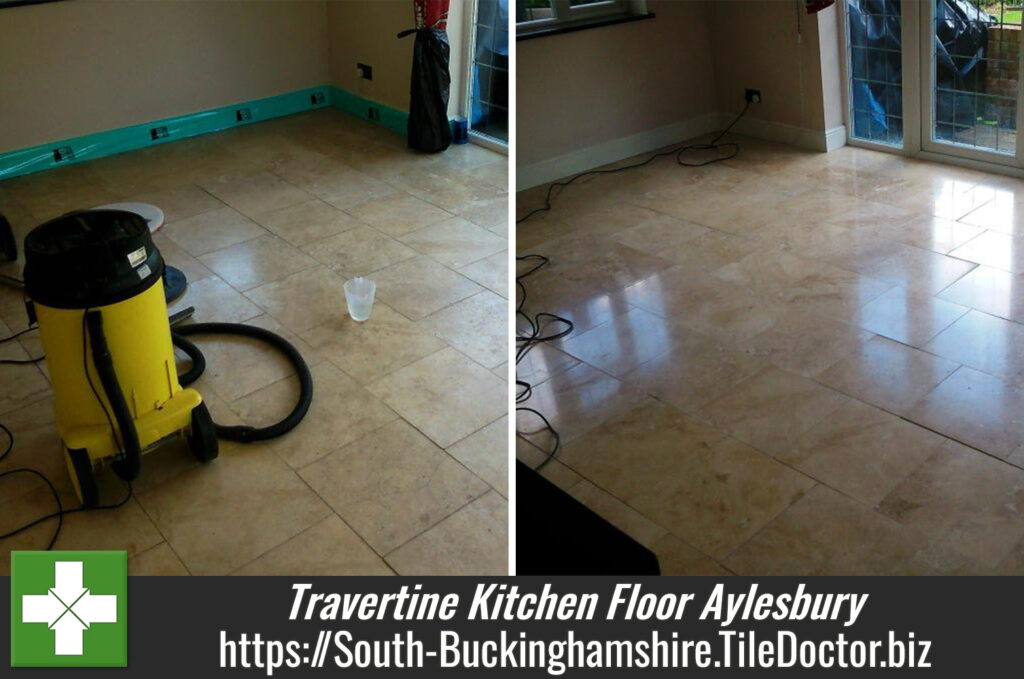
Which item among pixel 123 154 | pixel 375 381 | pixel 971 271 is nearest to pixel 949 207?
pixel 971 271

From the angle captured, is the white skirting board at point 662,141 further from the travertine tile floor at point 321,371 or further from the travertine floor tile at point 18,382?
the travertine floor tile at point 18,382

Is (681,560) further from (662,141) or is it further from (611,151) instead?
(662,141)

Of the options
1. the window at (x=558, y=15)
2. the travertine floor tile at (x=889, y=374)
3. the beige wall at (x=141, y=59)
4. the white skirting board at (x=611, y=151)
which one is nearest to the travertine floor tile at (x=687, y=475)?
the travertine floor tile at (x=889, y=374)

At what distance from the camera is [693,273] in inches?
164

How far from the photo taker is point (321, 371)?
3391 mm

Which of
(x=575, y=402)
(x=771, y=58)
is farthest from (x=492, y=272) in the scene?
(x=771, y=58)

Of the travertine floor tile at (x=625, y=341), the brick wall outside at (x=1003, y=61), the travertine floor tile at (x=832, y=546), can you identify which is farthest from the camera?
the brick wall outside at (x=1003, y=61)

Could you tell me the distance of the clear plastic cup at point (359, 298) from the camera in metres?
3.71

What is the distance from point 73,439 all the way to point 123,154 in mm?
3500

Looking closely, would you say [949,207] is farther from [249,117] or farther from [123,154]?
[123,154]

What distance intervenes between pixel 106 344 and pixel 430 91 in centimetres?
332

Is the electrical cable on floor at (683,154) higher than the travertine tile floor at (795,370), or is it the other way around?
the electrical cable on floor at (683,154)

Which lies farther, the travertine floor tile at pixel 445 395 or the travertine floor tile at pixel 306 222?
the travertine floor tile at pixel 306 222

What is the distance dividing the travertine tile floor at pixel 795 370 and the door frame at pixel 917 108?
0.46ft
